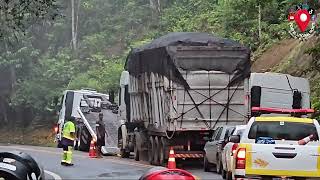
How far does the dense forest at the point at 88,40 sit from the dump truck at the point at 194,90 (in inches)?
724

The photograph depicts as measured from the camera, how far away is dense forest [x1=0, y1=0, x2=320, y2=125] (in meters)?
46.8

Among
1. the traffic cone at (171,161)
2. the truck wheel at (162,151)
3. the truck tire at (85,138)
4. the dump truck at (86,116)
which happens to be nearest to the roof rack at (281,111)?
the traffic cone at (171,161)

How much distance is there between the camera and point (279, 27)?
38750 millimetres

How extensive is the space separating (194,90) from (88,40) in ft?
132

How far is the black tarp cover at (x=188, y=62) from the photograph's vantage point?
69.4ft

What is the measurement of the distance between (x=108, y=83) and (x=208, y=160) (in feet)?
104

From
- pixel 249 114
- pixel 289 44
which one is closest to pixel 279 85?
pixel 249 114

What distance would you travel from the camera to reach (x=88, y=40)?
198 ft

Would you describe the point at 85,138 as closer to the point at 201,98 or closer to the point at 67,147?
the point at 67,147

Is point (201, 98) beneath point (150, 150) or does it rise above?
above

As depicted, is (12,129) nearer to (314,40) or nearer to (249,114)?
(314,40)

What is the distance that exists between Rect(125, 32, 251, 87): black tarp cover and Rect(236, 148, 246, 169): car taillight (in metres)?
7.71

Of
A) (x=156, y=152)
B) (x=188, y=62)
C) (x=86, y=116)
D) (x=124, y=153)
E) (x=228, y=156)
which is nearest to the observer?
(x=228, y=156)

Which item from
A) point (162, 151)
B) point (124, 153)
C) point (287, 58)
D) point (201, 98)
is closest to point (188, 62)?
point (201, 98)
